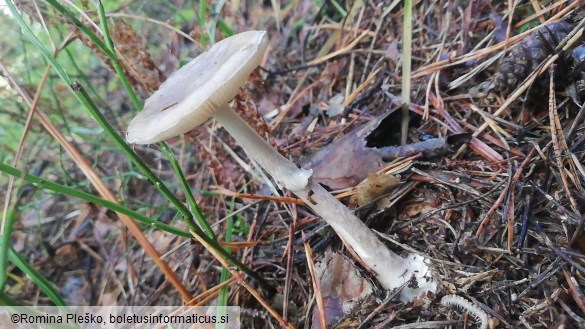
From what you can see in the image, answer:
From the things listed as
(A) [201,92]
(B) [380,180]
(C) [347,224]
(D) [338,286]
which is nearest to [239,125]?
(A) [201,92]

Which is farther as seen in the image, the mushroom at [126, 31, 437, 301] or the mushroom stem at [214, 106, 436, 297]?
the mushroom stem at [214, 106, 436, 297]

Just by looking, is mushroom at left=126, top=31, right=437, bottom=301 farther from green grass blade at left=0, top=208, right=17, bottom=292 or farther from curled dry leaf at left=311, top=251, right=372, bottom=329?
green grass blade at left=0, top=208, right=17, bottom=292

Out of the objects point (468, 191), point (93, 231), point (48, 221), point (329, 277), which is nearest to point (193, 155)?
point (93, 231)

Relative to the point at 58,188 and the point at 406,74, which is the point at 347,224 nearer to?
the point at 406,74

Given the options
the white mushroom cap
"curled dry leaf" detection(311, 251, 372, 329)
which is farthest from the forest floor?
the white mushroom cap


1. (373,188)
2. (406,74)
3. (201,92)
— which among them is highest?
(201,92)

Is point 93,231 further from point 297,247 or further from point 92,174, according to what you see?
point 297,247

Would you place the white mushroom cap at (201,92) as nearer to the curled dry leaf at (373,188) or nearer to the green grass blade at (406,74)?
the curled dry leaf at (373,188)

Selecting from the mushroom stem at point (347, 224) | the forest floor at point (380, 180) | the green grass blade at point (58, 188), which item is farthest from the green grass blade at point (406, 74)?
the green grass blade at point (58, 188)
